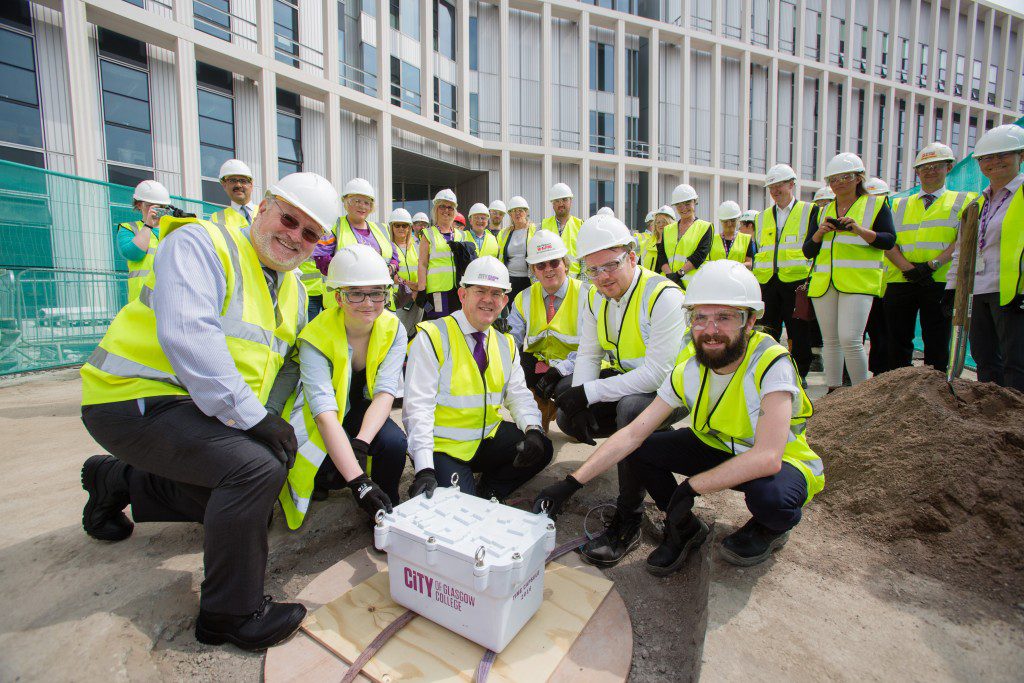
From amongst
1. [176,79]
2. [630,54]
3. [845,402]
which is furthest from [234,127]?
[630,54]

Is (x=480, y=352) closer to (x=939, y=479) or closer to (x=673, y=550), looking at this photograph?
(x=673, y=550)

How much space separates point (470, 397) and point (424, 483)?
61 cm

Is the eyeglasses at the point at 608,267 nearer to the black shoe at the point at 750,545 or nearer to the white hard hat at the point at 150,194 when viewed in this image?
the black shoe at the point at 750,545

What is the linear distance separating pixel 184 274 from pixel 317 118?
1242 centimetres

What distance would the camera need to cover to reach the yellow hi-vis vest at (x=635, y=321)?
3115 mm

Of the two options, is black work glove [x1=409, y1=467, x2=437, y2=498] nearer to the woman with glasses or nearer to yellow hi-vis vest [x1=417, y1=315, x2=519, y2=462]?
yellow hi-vis vest [x1=417, y1=315, x2=519, y2=462]

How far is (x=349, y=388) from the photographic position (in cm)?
290

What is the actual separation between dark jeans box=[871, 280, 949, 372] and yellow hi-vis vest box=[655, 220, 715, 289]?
1915 millimetres

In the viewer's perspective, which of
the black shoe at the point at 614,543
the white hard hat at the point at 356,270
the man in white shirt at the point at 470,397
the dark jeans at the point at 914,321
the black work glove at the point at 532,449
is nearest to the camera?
the black shoe at the point at 614,543

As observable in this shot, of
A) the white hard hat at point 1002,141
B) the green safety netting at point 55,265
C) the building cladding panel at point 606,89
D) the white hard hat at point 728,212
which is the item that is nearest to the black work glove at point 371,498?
the white hard hat at point 1002,141

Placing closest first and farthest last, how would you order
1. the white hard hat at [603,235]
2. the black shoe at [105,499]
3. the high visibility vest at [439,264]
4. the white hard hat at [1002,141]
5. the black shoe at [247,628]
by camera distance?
the black shoe at [247,628], the black shoe at [105,499], the white hard hat at [603,235], the white hard hat at [1002,141], the high visibility vest at [439,264]

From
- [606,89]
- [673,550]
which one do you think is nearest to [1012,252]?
[673,550]

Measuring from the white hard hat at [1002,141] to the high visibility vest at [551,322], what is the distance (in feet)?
8.79

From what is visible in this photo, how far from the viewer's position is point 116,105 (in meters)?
9.48
